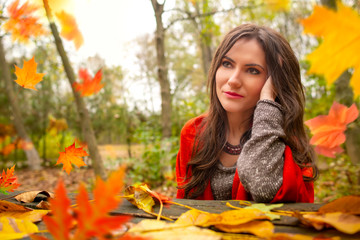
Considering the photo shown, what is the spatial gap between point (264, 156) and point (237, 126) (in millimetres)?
419

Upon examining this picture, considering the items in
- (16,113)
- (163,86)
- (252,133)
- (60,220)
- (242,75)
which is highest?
(163,86)

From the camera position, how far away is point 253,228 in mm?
542

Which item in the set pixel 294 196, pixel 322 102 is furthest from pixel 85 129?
pixel 322 102

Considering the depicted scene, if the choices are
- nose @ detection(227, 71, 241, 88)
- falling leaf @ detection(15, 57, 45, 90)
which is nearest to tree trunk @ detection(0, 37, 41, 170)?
falling leaf @ detection(15, 57, 45, 90)

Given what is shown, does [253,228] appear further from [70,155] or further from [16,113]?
[16,113]

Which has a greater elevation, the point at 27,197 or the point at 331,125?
the point at 331,125

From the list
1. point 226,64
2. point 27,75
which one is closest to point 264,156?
point 226,64

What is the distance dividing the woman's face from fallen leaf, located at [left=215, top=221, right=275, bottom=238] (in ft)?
2.71

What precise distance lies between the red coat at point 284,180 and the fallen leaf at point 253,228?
0.48 m

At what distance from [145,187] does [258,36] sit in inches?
40.0

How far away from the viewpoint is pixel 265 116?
123cm

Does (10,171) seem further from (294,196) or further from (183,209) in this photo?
(294,196)

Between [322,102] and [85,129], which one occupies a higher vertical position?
[322,102]

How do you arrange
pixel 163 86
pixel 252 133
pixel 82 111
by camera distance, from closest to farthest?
pixel 252 133
pixel 82 111
pixel 163 86
